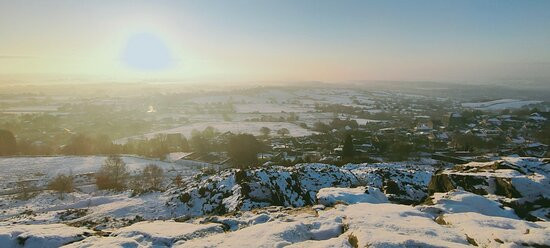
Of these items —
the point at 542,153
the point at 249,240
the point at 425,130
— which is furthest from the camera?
the point at 425,130

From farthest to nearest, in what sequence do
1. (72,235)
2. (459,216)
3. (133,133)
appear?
(133,133)
(459,216)
(72,235)

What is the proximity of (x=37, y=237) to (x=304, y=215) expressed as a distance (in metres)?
13.2

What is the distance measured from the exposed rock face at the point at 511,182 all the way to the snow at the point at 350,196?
221 inches

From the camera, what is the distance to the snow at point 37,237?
1535cm

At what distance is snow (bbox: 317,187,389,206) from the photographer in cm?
2130

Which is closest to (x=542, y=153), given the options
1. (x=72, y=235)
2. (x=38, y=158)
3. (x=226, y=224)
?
(x=226, y=224)

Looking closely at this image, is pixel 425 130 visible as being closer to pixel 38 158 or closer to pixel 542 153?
pixel 542 153

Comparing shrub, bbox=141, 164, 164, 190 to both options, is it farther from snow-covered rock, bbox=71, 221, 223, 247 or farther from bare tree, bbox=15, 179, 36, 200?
snow-covered rock, bbox=71, 221, 223, 247

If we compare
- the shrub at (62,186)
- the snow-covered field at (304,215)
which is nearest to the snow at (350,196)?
the snow-covered field at (304,215)

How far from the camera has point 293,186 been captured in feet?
92.8

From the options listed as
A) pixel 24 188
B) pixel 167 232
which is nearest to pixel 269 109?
pixel 24 188

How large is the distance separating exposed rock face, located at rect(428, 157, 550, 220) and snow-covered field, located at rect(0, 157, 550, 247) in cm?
6

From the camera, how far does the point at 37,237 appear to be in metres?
15.7

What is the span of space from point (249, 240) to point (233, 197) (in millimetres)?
11793
